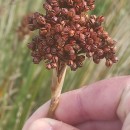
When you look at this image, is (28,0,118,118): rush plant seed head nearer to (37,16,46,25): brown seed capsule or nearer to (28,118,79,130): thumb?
→ (37,16,46,25): brown seed capsule

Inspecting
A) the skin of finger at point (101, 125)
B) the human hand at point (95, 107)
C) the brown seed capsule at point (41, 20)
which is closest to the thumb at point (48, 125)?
the human hand at point (95, 107)

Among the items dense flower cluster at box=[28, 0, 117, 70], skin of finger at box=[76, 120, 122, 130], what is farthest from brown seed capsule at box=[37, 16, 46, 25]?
skin of finger at box=[76, 120, 122, 130]

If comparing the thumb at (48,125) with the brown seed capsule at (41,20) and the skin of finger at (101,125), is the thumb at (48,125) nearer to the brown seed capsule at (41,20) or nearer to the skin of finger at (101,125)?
the skin of finger at (101,125)

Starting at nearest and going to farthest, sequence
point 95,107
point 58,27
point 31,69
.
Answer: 1. point 58,27
2. point 95,107
3. point 31,69

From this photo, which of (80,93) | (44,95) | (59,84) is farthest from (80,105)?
(44,95)

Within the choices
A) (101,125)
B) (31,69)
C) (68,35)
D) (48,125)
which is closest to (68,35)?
(68,35)

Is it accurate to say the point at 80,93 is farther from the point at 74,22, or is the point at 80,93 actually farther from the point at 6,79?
the point at 6,79

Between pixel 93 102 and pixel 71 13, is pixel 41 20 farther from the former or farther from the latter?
pixel 93 102
